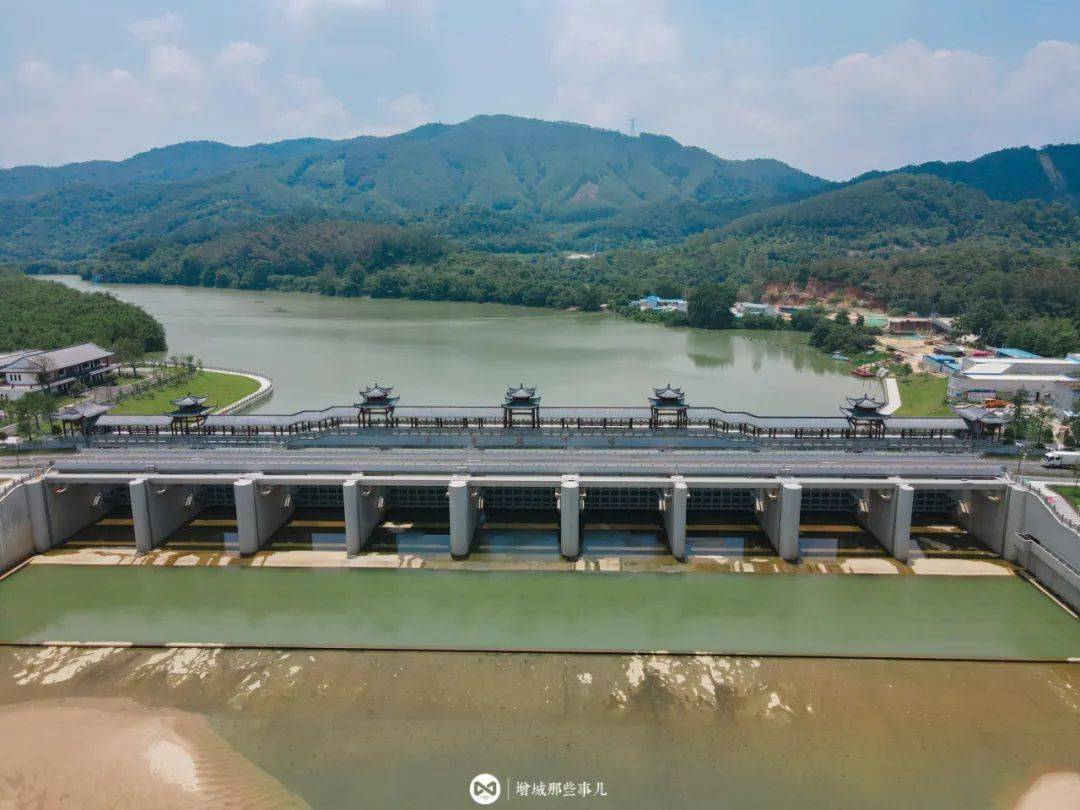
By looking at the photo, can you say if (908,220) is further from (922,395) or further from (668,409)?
(668,409)

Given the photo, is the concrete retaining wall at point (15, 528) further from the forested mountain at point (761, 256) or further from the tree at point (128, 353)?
the forested mountain at point (761, 256)

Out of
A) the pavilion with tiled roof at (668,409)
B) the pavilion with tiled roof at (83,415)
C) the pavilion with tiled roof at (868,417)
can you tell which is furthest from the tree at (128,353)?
the pavilion with tiled roof at (868,417)

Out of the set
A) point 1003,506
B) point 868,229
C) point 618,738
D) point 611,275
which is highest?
point 868,229

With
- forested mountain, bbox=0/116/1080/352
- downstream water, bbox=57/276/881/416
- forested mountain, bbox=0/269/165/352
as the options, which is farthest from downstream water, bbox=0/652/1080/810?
forested mountain, bbox=0/116/1080/352

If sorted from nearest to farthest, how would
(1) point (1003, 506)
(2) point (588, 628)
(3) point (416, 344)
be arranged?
(2) point (588, 628) → (1) point (1003, 506) → (3) point (416, 344)

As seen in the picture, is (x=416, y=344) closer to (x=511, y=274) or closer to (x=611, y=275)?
(x=511, y=274)

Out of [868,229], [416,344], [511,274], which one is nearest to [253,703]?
[416,344]
